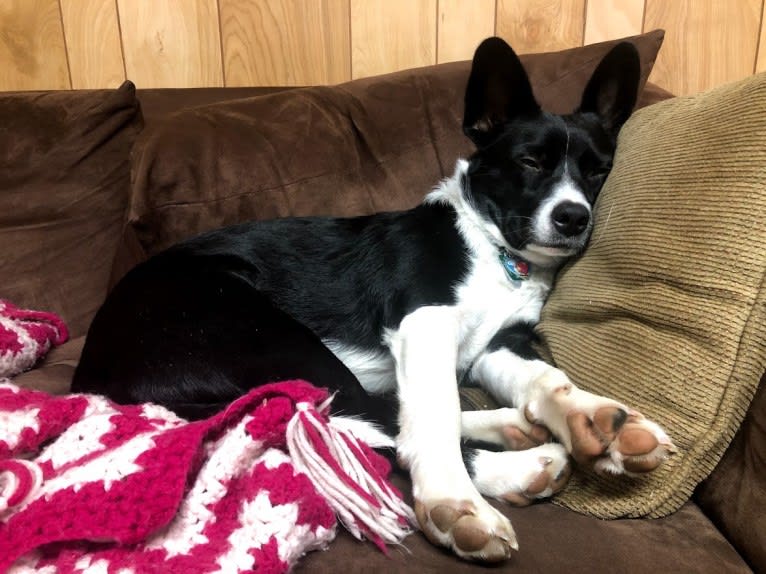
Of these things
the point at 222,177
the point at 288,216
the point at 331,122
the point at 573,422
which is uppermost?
the point at 331,122

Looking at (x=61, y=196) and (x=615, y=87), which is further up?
(x=615, y=87)

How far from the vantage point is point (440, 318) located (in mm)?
1339

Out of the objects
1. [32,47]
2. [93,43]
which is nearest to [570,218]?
[93,43]

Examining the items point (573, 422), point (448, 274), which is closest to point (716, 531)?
point (573, 422)

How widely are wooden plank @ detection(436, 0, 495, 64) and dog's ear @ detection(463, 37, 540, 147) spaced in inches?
30.2

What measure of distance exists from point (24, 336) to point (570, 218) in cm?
130

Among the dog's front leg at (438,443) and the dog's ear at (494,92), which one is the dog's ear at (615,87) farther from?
the dog's front leg at (438,443)

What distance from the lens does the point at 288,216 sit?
5.71 feet

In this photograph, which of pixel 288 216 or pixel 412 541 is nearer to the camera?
pixel 412 541

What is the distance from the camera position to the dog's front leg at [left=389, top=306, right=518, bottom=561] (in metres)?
0.88

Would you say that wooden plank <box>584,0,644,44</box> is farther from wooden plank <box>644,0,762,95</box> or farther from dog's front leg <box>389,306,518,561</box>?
dog's front leg <box>389,306,518,561</box>

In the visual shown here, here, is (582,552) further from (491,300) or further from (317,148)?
(317,148)

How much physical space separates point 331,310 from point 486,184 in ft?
1.58

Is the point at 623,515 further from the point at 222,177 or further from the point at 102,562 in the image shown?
the point at 222,177
